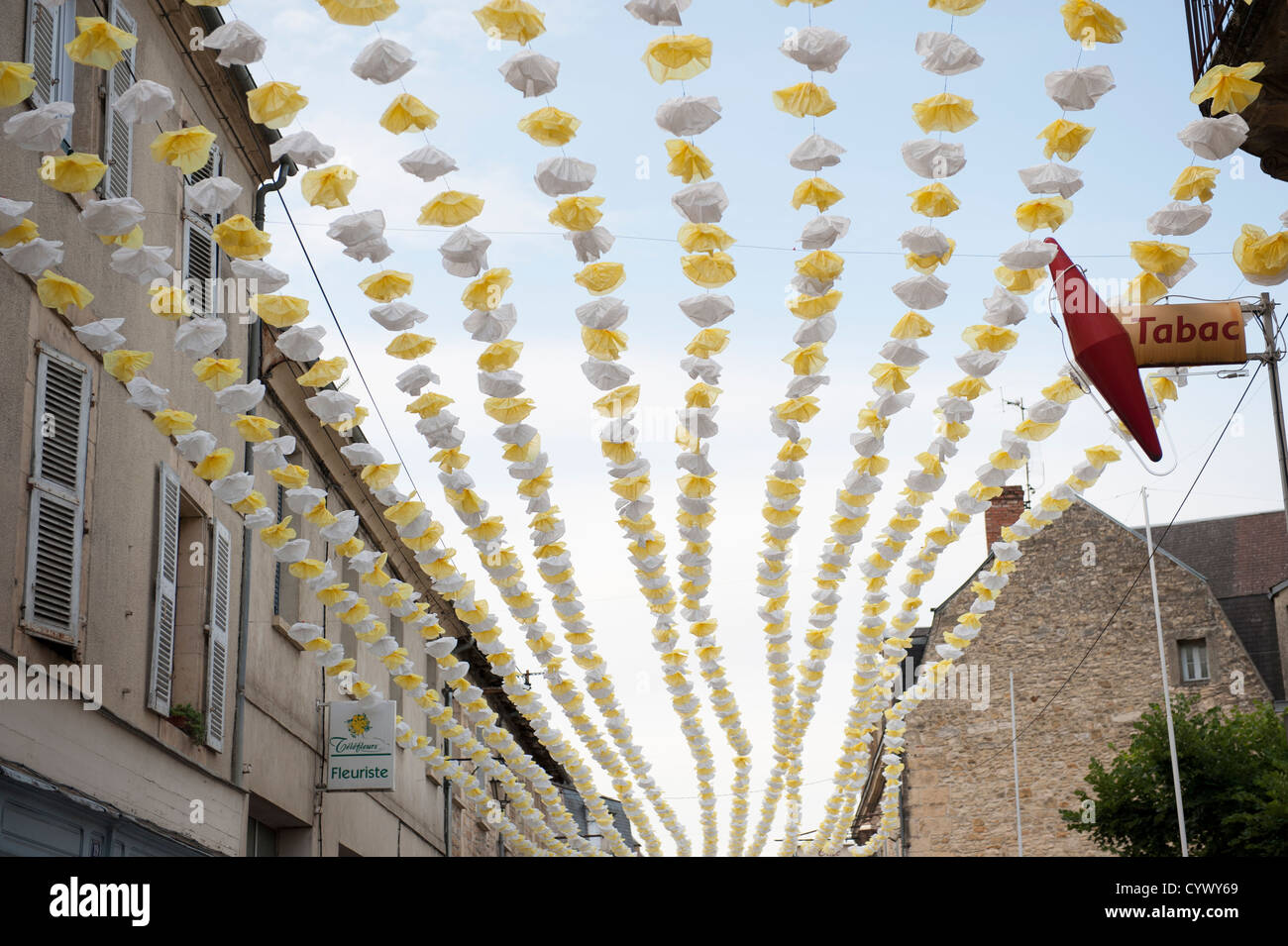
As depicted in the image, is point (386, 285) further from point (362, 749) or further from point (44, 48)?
point (362, 749)

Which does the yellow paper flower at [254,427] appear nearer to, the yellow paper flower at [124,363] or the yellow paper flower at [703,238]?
the yellow paper flower at [124,363]

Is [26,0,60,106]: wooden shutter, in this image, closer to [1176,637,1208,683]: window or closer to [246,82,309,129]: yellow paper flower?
[246,82,309,129]: yellow paper flower

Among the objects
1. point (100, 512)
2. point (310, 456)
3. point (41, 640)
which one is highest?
point (310, 456)

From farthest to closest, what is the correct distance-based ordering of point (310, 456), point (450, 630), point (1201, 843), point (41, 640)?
point (450, 630) < point (1201, 843) < point (310, 456) < point (41, 640)

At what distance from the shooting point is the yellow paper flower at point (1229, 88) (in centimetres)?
710

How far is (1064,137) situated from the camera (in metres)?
7.16

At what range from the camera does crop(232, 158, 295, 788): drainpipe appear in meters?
12.7

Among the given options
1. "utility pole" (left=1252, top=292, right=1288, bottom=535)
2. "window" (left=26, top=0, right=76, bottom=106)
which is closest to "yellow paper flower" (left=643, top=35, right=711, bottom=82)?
"window" (left=26, top=0, right=76, bottom=106)

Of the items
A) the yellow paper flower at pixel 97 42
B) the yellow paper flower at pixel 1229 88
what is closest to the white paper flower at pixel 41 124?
the yellow paper flower at pixel 97 42

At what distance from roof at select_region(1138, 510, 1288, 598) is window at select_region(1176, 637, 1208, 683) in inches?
143

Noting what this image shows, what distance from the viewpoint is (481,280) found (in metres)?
7.54
